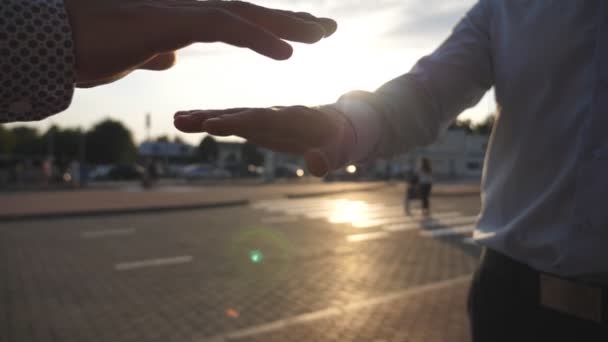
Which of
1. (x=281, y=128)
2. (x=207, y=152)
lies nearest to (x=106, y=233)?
(x=281, y=128)

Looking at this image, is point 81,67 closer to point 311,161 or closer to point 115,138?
point 311,161

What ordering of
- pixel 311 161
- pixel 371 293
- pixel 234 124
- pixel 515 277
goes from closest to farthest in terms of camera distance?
pixel 234 124, pixel 311 161, pixel 515 277, pixel 371 293

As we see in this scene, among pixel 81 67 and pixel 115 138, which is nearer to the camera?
pixel 81 67

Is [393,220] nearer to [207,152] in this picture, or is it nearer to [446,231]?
[446,231]

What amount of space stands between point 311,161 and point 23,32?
0.53 m

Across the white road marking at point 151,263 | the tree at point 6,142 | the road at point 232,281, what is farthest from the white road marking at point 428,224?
the tree at point 6,142

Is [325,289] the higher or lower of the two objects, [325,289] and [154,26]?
the lower

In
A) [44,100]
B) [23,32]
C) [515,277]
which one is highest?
[23,32]

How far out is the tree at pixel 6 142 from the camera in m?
77.9

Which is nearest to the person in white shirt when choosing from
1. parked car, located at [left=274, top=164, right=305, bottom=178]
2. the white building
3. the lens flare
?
the lens flare

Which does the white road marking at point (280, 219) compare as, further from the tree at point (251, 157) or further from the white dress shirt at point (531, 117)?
the tree at point (251, 157)

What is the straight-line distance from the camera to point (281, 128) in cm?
81

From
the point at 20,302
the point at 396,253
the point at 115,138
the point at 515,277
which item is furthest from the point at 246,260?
the point at 115,138

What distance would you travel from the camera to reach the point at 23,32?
0.78 m
